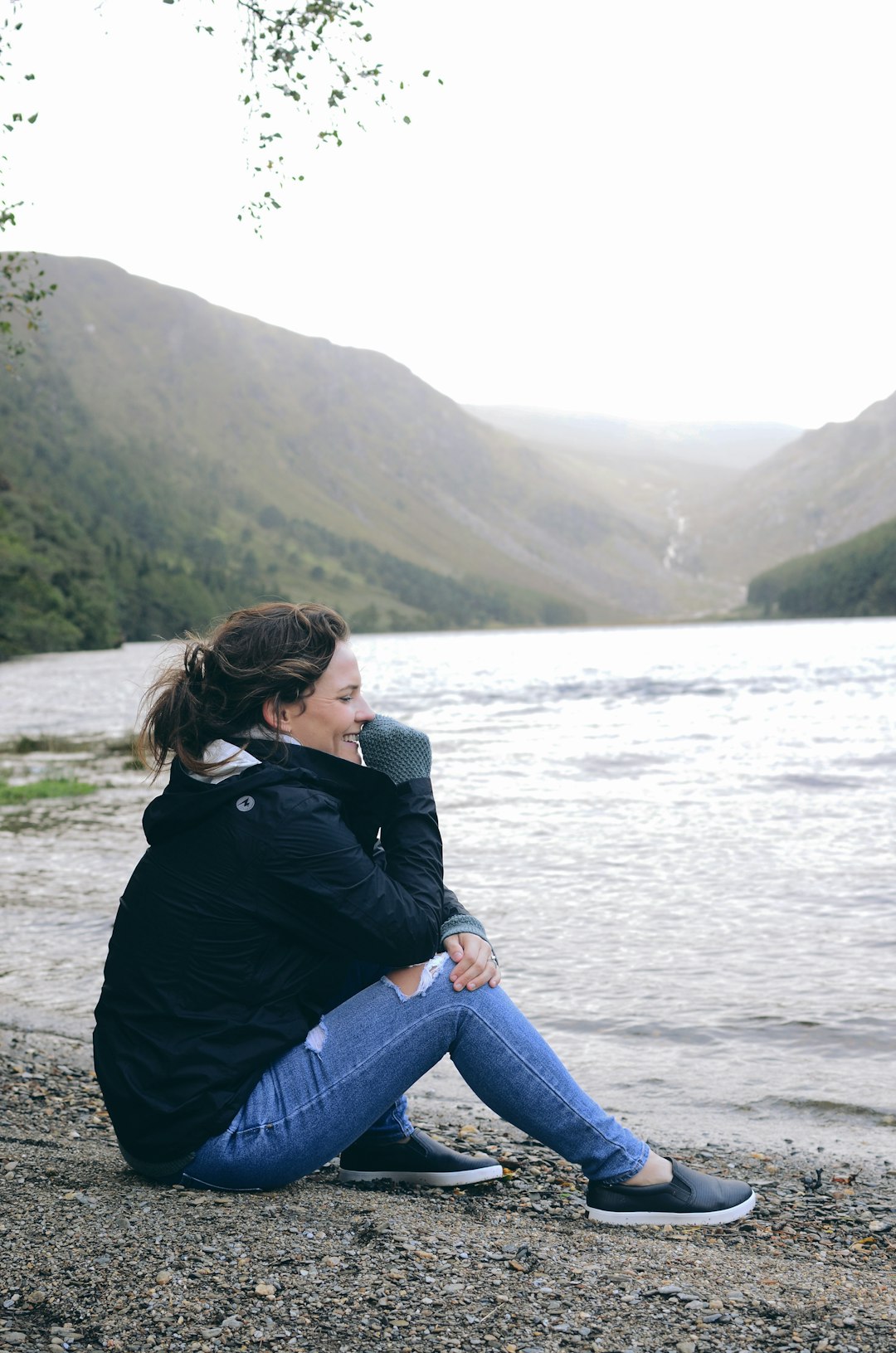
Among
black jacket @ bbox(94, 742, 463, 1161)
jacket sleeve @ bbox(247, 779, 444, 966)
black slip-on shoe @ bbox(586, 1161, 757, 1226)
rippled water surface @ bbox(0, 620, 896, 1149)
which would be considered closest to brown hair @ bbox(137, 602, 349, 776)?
black jacket @ bbox(94, 742, 463, 1161)

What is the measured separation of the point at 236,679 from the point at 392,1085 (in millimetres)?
1632

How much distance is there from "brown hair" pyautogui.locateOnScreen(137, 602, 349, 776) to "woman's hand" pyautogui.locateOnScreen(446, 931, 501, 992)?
1.04 meters

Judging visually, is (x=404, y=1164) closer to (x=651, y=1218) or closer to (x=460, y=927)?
(x=651, y=1218)

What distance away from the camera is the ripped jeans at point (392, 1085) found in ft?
13.8

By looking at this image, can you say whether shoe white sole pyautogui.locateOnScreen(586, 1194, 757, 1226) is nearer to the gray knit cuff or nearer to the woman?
the woman

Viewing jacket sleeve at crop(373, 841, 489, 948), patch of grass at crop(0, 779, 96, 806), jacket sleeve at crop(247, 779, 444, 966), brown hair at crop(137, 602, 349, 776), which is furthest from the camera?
patch of grass at crop(0, 779, 96, 806)

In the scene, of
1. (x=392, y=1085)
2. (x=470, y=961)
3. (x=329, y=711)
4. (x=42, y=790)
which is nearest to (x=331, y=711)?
(x=329, y=711)

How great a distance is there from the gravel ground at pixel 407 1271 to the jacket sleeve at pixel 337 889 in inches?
39.2

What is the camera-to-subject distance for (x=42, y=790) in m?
20.8

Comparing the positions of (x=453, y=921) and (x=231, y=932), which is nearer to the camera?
(x=231, y=932)

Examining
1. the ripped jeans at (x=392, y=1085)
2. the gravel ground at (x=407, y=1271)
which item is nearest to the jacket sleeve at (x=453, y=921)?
the ripped jeans at (x=392, y=1085)

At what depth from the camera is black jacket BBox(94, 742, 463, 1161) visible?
396 cm

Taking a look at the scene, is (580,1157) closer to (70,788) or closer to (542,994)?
(542,994)

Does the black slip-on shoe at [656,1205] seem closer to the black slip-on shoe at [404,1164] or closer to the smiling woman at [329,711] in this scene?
the black slip-on shoe at [404,1164]
